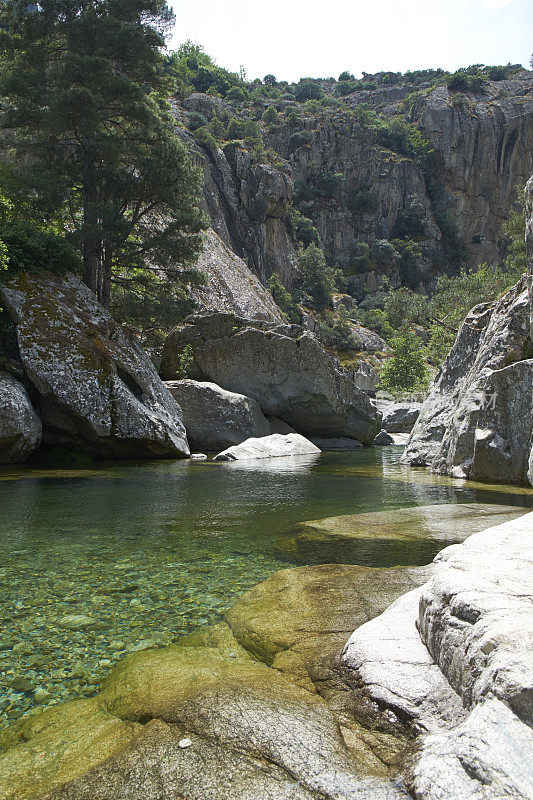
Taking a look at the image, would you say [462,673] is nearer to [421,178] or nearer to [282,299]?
[282,299]

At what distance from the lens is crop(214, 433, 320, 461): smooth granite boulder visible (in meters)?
17.9

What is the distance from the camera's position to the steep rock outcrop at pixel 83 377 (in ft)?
50.5

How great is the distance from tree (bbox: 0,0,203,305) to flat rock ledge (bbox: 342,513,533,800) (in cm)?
1935

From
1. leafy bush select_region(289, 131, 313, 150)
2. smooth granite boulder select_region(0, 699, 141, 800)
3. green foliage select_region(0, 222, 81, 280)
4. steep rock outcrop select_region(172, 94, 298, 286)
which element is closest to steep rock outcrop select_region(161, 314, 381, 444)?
green foliage select_region(0, 222, 81, 280)

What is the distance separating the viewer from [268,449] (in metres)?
19.5

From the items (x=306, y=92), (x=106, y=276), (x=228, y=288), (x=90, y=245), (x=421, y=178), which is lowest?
(x=106, y=276)

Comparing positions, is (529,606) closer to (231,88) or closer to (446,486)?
(446,486)

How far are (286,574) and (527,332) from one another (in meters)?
10.6

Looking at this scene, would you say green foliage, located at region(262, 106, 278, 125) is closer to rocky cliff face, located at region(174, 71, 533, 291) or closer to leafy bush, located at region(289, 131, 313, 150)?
rocky cliff face, located at region(174, 71, 533, 291)

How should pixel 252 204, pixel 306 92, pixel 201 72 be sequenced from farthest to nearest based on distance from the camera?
pixel 306 92 → pixel 201 72 → pixel 252 204

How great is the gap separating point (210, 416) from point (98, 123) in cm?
1352

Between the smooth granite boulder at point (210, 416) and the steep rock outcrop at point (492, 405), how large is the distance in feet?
27.9

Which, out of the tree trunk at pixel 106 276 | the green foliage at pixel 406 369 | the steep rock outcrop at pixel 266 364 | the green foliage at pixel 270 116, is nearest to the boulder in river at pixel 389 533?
the steep rock outcrop at pixel 266 364

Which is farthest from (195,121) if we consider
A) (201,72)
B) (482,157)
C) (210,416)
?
(210,416)
